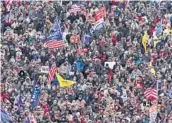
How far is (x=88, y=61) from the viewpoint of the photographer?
158 ft

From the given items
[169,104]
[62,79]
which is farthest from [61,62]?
[169,104]

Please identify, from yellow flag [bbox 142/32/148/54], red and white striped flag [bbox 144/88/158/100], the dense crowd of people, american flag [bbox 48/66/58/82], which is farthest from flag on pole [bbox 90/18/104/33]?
red and white striped flag [bbox 144/88/158/100]

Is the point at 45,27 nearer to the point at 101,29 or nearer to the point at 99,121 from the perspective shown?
the point at 101,29

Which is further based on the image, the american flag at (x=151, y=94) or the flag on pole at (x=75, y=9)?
the flag on pole at (x=75, y=9)

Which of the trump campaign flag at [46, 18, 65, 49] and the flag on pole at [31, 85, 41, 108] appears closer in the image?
the flag on pole at [31, 85, 41, 108]

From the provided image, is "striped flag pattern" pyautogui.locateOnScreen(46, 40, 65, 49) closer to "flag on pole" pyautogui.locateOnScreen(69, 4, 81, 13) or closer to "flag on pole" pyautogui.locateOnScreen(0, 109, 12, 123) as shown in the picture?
"flag on pole" pyautogui.locateOnScreen(69, 4, 81, 13)

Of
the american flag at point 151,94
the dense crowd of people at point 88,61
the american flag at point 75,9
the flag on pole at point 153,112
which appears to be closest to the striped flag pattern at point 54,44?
the dense crowd of people at point 88,61

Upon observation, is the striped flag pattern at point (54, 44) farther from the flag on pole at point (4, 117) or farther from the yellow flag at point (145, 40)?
the flag on pole at point (4, 117)

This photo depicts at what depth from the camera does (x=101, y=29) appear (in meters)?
50.8

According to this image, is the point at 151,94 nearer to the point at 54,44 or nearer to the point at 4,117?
the point at 54,44

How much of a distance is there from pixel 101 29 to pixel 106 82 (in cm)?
484

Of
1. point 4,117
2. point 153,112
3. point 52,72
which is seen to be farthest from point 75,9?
point 4,117

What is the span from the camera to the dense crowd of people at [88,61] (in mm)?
44000

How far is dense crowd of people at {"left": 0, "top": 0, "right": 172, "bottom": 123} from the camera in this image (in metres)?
44.0
